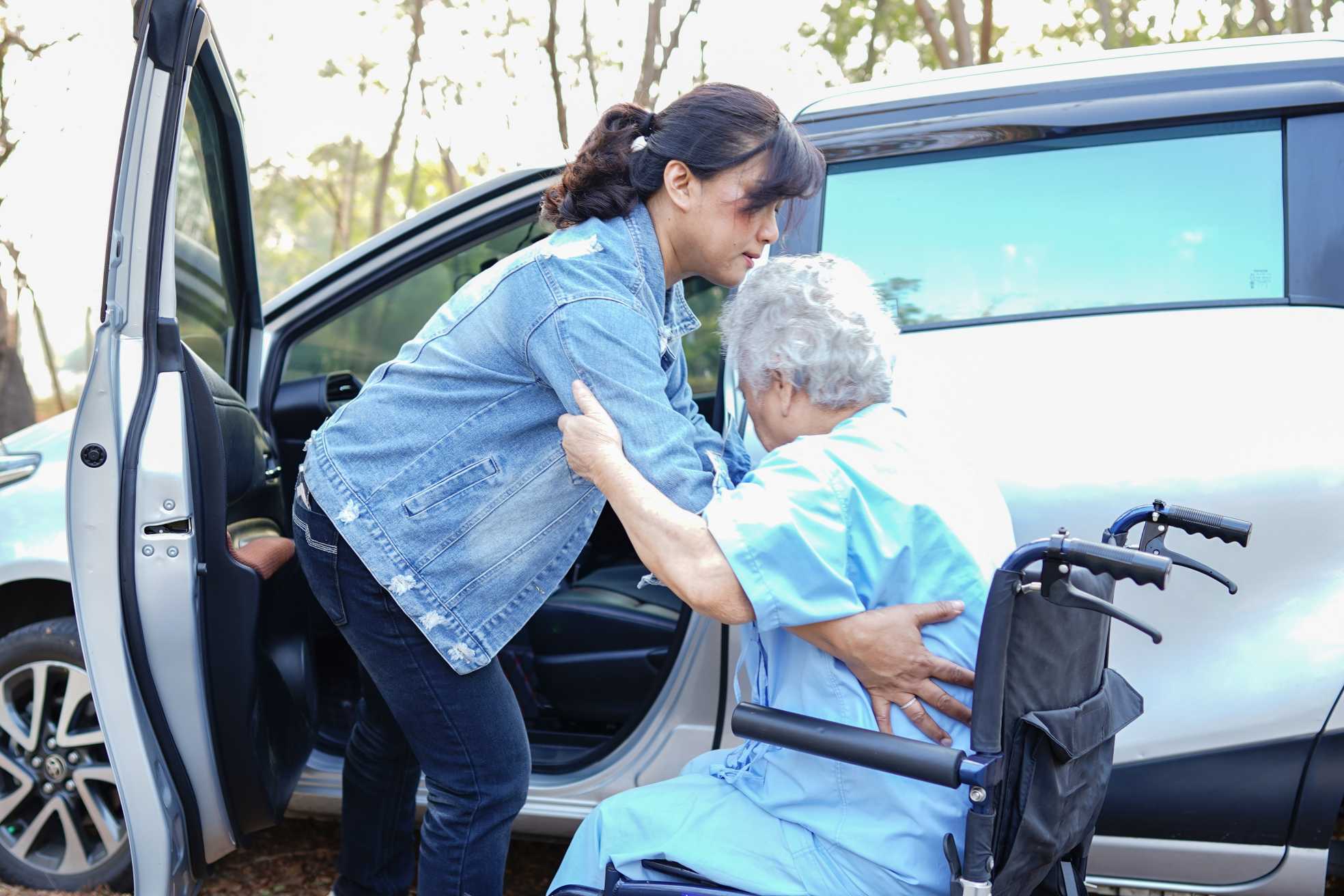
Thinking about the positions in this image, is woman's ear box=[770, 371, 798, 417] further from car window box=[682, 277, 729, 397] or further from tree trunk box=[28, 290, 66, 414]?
tree trunk box=[28, 290, 66, 414]

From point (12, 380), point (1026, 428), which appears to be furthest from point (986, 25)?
point (12, 380)

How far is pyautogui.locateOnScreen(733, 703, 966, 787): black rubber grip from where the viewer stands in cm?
142

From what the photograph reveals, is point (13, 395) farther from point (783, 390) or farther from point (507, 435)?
point (783, 390)

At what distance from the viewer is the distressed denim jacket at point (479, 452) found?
1.83m

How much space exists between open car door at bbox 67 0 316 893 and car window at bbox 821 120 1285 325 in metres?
1.32

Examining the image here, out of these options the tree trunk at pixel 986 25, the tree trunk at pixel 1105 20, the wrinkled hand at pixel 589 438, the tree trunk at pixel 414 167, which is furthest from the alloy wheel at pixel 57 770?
the tree trunk at pixel 414 167

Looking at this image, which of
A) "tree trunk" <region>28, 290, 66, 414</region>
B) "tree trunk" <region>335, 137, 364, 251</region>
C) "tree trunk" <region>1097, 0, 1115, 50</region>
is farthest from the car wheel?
"tree trunk" <region>335, 137, 364, 251</region>

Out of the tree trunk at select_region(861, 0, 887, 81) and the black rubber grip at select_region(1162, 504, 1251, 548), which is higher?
the tree trunk at select_region(861, 0, 887, 81)

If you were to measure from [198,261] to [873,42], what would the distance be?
9.84 meters

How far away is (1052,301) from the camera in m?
2.36

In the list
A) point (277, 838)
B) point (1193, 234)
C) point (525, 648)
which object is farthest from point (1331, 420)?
point (277, 838)

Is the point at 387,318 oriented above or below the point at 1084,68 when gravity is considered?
below

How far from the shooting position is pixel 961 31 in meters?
7.63

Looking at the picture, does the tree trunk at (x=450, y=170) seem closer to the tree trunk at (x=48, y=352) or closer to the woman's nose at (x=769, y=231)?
the tree trunk at (x=48, y=352)
